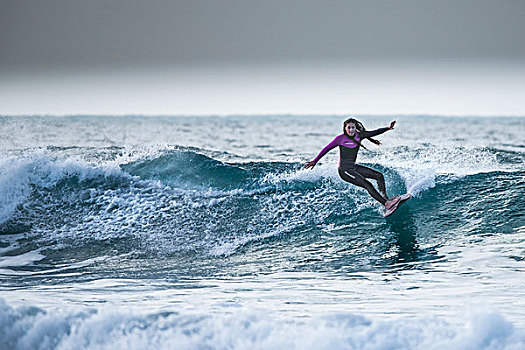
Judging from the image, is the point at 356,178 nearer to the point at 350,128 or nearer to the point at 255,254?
the point at 350,128

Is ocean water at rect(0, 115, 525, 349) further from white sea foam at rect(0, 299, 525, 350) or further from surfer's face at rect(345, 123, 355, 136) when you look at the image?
surfer's face at rect(345, 123, 355, 136)

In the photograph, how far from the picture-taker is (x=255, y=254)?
6.45 metres

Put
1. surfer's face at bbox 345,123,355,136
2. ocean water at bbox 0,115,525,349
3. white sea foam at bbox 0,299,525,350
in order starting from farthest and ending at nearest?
1. surfer's face at bbox 345,123,355,136
2. ocean water at bbox 0,115,525,349
3. white sea foam at bbox 0,299,525,350

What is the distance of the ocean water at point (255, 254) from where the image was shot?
398 centimetres

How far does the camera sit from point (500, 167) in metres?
9.31

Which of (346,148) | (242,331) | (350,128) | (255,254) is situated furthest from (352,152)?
(242,331)

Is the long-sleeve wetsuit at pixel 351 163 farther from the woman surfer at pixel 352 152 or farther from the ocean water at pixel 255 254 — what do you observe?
the ocean water at pixel 255 254

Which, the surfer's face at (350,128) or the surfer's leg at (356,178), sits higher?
the surfer's face at (350,128)

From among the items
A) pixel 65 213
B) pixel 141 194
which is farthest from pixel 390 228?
pixel 65 213

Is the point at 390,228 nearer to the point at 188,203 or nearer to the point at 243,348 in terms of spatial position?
the point at 188,203

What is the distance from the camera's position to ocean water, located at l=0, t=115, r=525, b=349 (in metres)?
3.98

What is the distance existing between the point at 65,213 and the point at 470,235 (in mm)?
5121

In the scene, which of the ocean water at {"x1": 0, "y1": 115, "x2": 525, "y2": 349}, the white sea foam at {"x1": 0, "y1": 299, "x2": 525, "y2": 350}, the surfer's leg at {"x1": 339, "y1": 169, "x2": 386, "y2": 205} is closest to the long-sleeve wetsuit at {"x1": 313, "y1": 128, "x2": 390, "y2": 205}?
the surfer's leg at {"x1": 339, "y1": 169, "x2": 386, "y2": 205}

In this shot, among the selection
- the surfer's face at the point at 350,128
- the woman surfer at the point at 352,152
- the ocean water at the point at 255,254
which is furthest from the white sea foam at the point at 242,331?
the surfer's face at the point at 350,128
